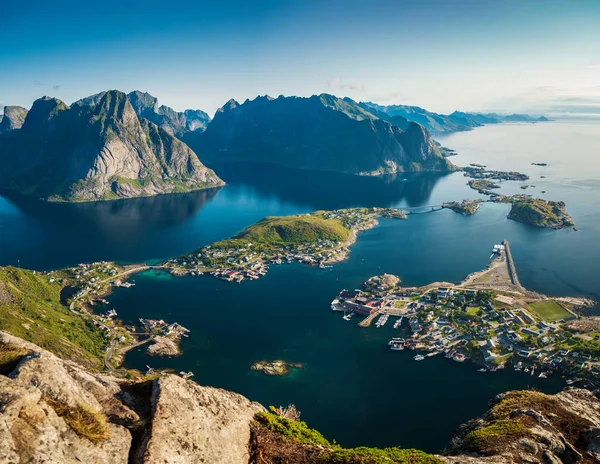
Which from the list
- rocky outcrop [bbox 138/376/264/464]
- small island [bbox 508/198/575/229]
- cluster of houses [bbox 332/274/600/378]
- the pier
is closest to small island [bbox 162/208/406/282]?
cluster of houses [bbox 332/274/600/378]

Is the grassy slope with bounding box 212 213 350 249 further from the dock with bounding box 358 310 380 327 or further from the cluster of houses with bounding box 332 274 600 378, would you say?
the dock with bounding box 358 310 380 327

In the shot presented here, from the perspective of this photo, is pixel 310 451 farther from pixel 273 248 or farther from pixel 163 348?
pixel 273 248

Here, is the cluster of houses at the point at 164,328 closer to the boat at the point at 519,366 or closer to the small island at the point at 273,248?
the small island at the point at 273,248

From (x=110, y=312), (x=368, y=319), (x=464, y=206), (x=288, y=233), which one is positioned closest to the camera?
(x=368, y=319)

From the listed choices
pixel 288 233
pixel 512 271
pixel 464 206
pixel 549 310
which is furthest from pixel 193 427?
pixel 464 206

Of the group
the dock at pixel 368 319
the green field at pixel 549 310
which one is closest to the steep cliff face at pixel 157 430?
the dock at pixel 368 319

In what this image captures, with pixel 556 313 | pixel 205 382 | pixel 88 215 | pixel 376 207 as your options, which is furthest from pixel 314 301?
pixel 88 215
